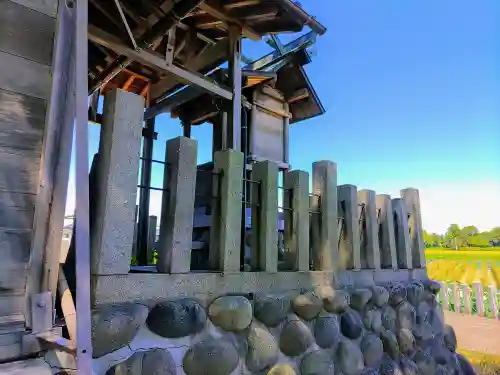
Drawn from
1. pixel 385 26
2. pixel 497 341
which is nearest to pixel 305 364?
pixel 497 341

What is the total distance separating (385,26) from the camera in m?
9.61

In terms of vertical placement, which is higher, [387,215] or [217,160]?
[217,160]

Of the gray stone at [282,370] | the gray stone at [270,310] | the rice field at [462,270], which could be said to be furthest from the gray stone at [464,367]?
the rice field at [462,270]

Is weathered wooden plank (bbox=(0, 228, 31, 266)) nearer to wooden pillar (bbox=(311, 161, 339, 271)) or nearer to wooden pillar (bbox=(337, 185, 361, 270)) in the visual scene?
wooden pillar (bbox=(311, 161, 339, 271))

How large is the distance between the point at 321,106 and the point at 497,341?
220 inches

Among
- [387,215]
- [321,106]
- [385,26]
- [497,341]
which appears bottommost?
[497,341]

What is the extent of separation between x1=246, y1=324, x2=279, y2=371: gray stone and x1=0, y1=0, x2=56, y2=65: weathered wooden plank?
1.70 m

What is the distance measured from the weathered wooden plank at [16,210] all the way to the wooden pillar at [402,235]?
319 cm

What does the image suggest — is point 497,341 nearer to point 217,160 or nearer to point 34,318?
point 217,160

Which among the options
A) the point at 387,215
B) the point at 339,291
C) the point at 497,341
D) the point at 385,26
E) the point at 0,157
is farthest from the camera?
the point at 385,26

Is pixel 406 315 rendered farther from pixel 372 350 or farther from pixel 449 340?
pixel 449 340

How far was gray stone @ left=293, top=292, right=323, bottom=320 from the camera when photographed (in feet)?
7.06

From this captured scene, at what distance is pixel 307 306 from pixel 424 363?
5.13ft

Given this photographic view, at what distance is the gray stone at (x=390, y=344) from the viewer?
2.67 meters
